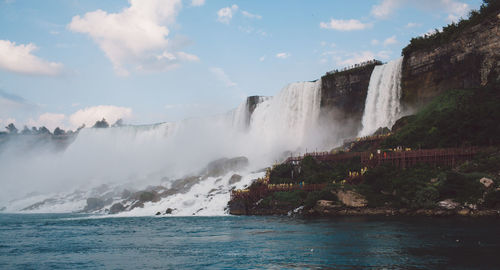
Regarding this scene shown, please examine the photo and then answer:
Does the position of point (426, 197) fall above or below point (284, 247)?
above

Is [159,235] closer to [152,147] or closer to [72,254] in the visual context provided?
[72,254]

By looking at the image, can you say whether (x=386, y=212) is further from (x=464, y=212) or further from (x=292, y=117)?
(x=292, y=117)

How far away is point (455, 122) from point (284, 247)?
82.5 ft

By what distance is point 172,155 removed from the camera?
307ft

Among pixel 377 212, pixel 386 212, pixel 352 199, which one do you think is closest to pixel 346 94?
pixel 352 199

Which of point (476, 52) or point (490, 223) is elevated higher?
point (476, 52)

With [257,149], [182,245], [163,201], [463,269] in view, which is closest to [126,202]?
[163,201]

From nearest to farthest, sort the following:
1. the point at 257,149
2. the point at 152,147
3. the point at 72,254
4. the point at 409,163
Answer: the point at 72,254 < the point at 409,163 < the point at 257,149 < the point at 152,147

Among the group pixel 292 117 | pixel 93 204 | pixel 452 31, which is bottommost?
pixel 93 204

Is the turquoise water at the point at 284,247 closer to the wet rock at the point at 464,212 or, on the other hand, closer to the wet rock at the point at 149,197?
the wet rock at the point at 464,212

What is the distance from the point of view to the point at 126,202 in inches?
2522

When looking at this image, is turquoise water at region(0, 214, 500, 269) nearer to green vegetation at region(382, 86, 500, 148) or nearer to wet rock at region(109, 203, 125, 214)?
green vegetation at region(382, 86, 500, 148)

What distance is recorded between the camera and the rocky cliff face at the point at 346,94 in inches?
2495

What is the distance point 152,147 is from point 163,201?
43.4m
